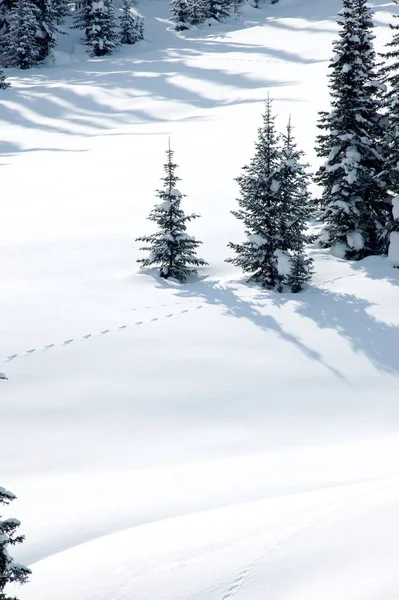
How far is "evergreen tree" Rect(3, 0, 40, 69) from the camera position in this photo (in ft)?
161

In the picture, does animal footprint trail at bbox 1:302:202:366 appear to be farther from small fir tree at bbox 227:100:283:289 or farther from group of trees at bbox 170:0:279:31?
group of trees at bbox 170:0:279:31

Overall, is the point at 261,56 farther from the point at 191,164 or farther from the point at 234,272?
the point at 234,272

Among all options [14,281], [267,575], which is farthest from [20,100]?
Result: [267,575]

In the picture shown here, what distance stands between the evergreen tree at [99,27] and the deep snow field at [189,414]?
103 feet

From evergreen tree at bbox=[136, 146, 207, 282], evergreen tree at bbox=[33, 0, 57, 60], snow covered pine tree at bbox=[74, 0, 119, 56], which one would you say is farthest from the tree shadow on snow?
evergreen tree at bbox=[33, 0, 57, 60]

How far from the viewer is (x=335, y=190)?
704 inches

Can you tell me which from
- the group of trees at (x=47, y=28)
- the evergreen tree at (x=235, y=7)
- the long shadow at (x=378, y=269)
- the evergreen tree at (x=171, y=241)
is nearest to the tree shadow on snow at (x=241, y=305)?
the evergreen tree at (x=171, y=241)

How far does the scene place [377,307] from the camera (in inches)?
583

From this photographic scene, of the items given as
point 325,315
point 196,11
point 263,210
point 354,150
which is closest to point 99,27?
point 196,11

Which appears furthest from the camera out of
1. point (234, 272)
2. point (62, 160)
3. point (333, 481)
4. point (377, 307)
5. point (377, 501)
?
point (62, 160)

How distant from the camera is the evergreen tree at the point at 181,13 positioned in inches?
2339

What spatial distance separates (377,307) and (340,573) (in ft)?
33.7

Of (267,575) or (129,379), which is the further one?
(129,379)

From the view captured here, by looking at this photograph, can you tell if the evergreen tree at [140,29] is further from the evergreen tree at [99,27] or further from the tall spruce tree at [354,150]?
the tall spruce tree at [354,150]
